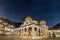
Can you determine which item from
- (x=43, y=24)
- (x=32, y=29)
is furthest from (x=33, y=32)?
(x=43, y=24)

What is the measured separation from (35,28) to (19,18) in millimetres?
483

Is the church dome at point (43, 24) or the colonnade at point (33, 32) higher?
the church dome at point (43, 24)

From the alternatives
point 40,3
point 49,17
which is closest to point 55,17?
point 49,17

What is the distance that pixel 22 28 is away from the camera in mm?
5727

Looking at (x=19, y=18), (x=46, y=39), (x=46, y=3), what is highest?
(x=46, y=3)

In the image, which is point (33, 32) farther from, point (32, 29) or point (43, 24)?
point (43, 24)

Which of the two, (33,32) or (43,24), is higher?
(43,24)

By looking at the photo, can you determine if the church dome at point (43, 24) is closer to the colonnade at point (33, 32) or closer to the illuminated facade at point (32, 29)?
the illuminated facade at point (32, 29)

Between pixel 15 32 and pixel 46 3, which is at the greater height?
pixel 46 3

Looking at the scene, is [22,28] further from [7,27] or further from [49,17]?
[49,17]

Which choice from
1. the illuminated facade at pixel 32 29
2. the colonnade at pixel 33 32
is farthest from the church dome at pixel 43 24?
the colonnade at pixel 33 32

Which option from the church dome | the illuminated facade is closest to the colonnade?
the illuminated facade

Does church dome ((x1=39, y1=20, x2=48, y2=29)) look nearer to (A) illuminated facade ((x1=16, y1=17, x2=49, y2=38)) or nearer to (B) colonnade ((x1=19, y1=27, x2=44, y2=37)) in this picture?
(A) illuminated facade ((x1=16, y1=17, x2=49, y2=38))

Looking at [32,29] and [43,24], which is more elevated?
[43,24]
